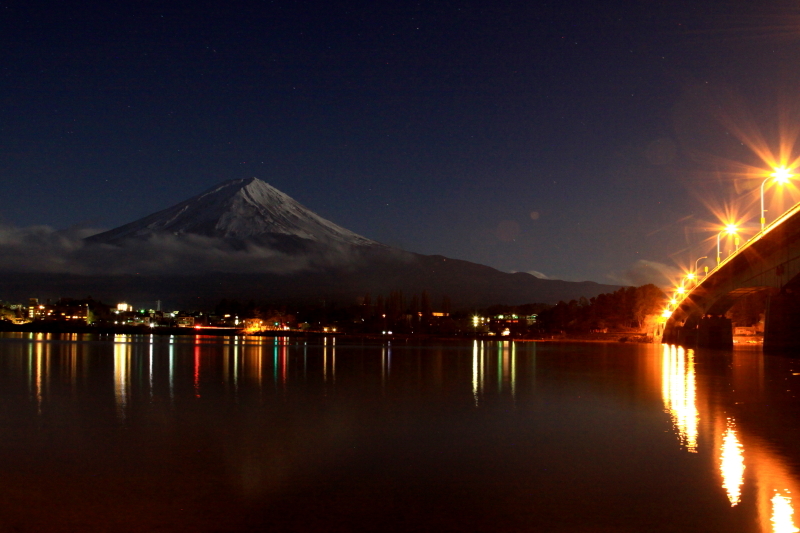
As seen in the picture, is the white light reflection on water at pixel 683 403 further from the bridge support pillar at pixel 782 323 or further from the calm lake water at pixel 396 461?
the bridge support pillar at pixel 782 323

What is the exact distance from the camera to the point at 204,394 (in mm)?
27578

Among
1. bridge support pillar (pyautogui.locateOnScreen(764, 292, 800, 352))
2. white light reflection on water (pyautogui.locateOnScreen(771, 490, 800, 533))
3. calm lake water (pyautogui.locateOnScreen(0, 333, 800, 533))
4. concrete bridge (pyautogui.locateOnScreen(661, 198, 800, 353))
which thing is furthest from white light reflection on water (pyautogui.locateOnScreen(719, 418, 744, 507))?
bridge support pillar (pyautogui.locateOnScreen(764, 292, 800, 352))

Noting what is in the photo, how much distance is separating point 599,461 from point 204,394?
16979mm

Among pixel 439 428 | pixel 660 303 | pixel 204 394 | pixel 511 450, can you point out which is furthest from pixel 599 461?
pixel 660 303

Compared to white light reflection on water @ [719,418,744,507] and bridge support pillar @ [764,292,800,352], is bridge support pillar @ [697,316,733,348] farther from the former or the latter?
white light reflection on water @ [719,418,744,507]

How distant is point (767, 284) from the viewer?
6406 centimetres

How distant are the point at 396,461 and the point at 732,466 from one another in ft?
20.2

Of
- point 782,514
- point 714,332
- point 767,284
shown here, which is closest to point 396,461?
point 782,514

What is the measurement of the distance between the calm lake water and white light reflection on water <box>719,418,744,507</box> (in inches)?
2.5

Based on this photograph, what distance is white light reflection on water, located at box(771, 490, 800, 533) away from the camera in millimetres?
9719

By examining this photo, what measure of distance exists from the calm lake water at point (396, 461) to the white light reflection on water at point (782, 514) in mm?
42

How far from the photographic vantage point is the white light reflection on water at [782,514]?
9719 mm

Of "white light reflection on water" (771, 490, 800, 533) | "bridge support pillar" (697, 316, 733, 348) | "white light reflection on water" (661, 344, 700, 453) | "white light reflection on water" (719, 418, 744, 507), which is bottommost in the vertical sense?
"bridge support pillar" (697, 316, 733, 348)

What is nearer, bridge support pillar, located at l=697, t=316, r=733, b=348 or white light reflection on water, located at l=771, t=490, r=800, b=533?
white light reflection on water, located at l=771, t=490, r=800, b=533
